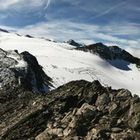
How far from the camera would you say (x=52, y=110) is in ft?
159

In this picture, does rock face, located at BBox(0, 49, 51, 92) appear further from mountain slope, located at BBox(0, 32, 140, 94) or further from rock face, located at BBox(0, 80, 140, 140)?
rock face, located at BBox(0, 80, 140, 140)

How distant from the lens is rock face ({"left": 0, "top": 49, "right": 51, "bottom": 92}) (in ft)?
270

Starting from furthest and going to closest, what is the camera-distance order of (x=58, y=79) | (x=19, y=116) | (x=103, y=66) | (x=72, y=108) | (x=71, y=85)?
(x=103, y=66)
(x=58, y=79)
(x=71, y=85)
(x=19, y=116)
(x=72, y=108)

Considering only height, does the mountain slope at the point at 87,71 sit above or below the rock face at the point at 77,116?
below

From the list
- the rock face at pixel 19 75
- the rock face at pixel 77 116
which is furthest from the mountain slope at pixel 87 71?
the rock face at pixel 77 116

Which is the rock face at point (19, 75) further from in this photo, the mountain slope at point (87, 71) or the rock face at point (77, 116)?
the rock face at point (77, 116)

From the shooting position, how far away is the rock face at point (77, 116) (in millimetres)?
39938

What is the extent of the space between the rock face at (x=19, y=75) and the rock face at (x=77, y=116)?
2601cm

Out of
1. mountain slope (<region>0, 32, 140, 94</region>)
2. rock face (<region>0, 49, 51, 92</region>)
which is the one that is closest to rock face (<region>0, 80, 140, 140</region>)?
rock face (<region>0, 49, 51, 92</region>)

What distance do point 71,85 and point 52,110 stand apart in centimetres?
912

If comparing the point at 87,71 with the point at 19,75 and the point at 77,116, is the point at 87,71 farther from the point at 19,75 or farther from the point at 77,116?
the point at 77,116

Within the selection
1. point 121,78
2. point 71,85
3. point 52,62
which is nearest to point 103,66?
point 121,78

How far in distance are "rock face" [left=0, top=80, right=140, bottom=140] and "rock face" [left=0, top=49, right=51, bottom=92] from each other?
2601 centimetres

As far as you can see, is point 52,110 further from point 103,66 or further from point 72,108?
point 103,66
